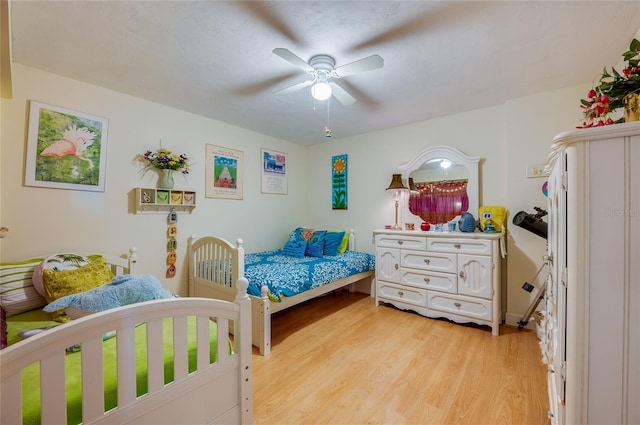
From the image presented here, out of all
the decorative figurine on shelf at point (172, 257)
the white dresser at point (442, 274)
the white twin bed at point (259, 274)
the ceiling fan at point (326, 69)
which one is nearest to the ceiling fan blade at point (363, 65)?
the ceiling fan at point (326, 69)

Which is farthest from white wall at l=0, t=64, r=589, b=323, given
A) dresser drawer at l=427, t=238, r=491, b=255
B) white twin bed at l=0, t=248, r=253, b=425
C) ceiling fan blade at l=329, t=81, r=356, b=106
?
white twin bed at l=0, t=248, r=253, b=425

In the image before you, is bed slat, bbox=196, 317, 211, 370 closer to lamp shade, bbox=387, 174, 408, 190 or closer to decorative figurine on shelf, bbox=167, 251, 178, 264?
decorative figurine on shelf, bbox=167, 251, 178, 264

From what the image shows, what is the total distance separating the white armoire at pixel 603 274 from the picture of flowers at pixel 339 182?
10.2 ft

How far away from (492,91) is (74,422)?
11.4 feet

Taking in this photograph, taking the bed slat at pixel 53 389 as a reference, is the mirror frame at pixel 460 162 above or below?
above

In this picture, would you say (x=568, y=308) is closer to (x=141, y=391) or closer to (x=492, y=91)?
(x=141, y=391)

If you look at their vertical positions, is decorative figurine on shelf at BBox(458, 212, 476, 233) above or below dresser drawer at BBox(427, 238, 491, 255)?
above

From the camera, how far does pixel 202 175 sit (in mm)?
3100

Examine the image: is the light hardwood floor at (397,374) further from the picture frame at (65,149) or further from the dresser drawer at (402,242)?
the picture frame at (65,149)

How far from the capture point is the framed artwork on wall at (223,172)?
316 cm

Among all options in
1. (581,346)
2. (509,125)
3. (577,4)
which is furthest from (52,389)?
(509,125)

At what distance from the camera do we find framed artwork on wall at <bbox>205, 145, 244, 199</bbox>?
10.4 ft

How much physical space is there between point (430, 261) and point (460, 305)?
506 mm

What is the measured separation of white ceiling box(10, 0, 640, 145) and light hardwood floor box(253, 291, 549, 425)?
7.53 feet
